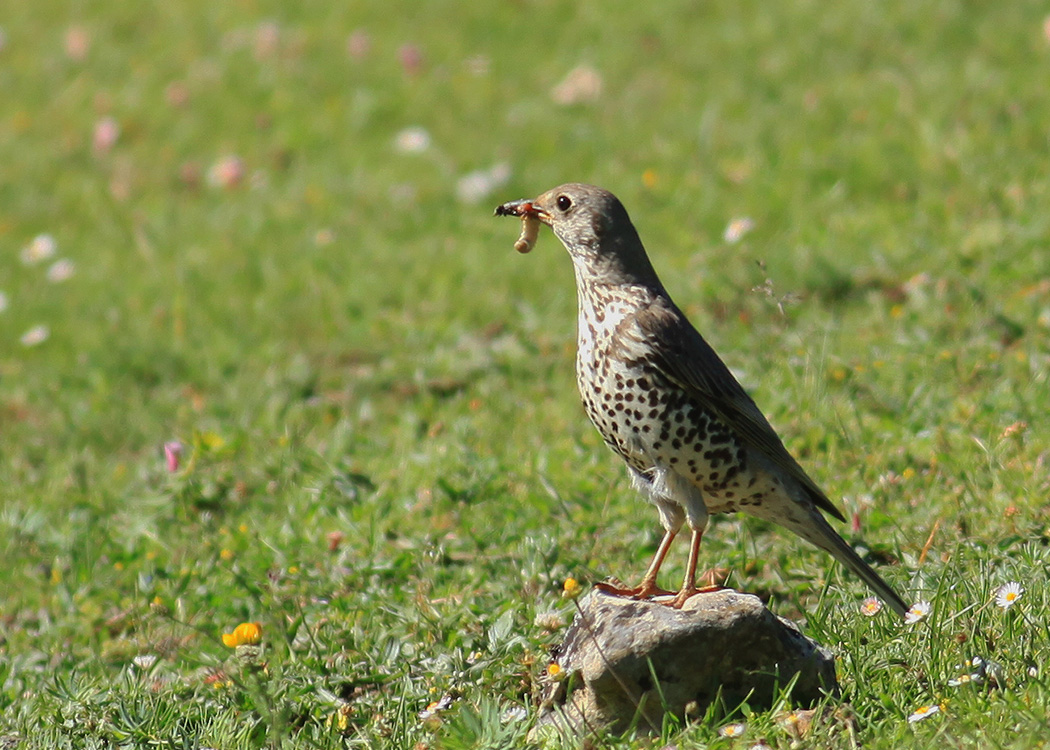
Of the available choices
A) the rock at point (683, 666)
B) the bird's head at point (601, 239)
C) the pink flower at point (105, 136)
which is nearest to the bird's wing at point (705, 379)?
the bird's head at point (601, 239)

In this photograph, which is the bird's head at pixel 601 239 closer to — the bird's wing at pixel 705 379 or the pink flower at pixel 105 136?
the bird's wing at pixel 705 379

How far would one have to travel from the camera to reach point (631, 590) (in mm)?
4422

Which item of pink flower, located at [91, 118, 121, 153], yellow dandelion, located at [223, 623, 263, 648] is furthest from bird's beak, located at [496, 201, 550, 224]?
pink flower, located at [91, 118, 121, 153]

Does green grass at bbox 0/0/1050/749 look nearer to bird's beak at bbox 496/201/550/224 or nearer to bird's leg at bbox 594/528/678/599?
bird's leg at bbox 594/528/678/599

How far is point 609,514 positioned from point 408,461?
111 cm

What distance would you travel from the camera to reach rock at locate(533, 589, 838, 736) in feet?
12.6

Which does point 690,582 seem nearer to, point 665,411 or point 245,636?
point 665,411

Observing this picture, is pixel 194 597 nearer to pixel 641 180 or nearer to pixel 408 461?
pixel 408 461

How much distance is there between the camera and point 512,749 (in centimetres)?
386

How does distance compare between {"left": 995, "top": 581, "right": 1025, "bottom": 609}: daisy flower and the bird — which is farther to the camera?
the bird

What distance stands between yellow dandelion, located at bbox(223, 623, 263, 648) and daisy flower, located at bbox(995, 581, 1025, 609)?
95.5 inches

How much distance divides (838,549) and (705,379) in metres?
0.72

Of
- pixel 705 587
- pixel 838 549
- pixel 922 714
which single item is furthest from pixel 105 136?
pixel 922 714

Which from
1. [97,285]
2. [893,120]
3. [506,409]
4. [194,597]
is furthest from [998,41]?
[194,597]
